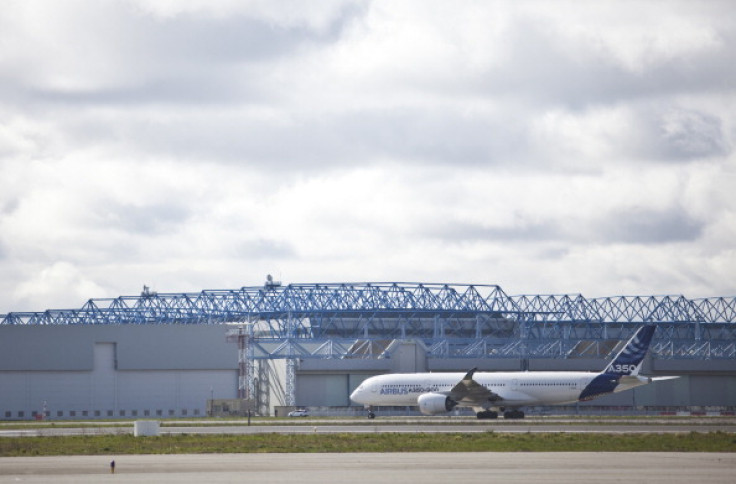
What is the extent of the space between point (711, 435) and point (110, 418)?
72.0 m

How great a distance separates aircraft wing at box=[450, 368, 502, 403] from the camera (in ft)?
293

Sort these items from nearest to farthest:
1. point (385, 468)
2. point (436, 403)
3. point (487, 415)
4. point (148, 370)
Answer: point (385, 468)
point (436, 403)
point (487, 415)
point (148, 370)

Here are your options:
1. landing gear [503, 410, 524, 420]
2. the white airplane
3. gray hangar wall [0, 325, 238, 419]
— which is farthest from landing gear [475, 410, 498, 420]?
gray hangar wall [0, 325, 238, 419]

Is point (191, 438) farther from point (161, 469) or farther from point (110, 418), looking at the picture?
point (110, 418)

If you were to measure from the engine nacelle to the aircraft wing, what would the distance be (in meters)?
0.76

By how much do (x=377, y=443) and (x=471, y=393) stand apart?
113ft

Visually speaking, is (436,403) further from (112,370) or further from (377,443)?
(112,370)

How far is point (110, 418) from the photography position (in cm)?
11619

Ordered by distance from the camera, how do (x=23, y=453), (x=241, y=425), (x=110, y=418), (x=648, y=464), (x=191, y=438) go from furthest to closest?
1. (x=110, y=418)
2. (x=241, y=425)
3. (x=191, y=438)
4. (x=23, y=453)
5. (x=648, y=464)

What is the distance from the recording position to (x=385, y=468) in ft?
138

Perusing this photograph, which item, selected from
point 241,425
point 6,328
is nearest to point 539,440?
point 241,425

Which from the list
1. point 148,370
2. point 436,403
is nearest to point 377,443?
point 436,403

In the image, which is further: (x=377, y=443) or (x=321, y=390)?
(x=321, y=390)

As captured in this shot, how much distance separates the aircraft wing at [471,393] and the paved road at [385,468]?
39948 mm
